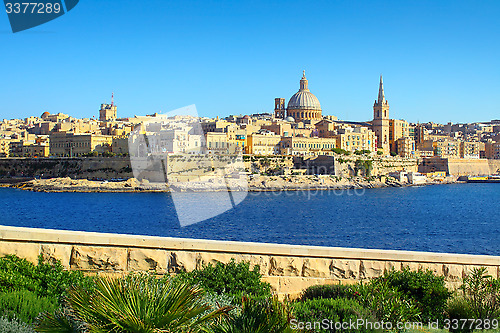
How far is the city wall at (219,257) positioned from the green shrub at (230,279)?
175 mm

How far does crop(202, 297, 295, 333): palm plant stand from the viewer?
2568 mm

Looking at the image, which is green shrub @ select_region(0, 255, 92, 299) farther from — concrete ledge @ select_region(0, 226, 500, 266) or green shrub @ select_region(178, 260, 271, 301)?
green shrub @ select_region(178, 260, 271, 301)

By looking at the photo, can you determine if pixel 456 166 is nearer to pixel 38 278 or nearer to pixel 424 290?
pixel 424 290

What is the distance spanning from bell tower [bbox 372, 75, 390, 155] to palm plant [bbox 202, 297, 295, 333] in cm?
6216

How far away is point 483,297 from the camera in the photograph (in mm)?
3633

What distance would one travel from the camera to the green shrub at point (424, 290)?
12.2 feet

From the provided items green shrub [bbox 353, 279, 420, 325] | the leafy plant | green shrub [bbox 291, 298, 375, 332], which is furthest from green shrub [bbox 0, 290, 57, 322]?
the leafy plant

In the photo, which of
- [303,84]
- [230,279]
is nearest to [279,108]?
[303,84]

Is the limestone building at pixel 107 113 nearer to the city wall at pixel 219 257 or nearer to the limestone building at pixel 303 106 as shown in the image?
the limestone building at pixel 303 106

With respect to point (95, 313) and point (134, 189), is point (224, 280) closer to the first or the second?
→ point (95, 313)

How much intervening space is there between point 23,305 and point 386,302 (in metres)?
2.23

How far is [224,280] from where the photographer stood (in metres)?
3.73

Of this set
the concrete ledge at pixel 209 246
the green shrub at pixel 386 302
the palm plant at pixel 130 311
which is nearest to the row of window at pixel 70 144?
the concrete ledge at pixel 209 246

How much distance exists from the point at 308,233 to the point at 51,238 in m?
14.3
